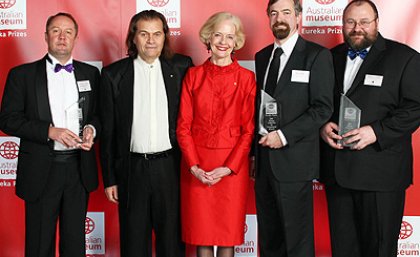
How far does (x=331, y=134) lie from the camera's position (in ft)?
9.61

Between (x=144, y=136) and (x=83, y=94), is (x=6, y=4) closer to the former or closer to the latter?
(x=83, y=94)

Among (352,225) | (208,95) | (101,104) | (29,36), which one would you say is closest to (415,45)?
(352,225)

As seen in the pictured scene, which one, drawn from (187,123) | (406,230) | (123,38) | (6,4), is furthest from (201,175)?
(6,4)

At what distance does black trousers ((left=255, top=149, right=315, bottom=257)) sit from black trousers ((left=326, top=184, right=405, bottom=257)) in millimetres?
216

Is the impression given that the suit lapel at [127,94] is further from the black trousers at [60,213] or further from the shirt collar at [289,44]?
the shirt collar at [289,44]

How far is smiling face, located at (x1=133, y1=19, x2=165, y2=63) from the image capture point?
2.97m

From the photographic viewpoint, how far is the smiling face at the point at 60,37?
305cm

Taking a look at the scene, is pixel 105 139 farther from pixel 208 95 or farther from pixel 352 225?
pixel 352 225

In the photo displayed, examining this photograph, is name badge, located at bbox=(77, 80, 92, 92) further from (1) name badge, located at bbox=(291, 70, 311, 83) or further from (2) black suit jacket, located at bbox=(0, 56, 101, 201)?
(1) name badge, located at bbox=(291, 70, 311, 83)

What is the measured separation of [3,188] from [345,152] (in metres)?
2.51

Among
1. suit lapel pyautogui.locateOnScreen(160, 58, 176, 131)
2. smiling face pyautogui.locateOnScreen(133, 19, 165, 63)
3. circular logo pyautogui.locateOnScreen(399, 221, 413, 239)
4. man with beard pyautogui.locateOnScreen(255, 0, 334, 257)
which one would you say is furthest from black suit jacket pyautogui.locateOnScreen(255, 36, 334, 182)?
circular logo pyautogui.locateOnScreen(399, 221, 413, 239)

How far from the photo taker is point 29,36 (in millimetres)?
3844

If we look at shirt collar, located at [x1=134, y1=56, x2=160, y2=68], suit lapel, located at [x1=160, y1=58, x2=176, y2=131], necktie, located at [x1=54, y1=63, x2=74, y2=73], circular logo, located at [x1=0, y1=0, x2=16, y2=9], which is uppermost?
circular logo, located at [x1=0, y1=0, x2=16, y2=9]

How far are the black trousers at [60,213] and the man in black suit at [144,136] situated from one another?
7.8 inches
